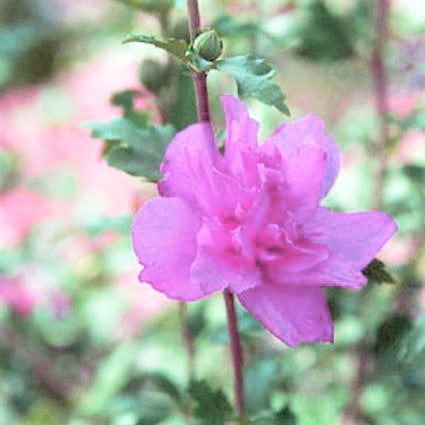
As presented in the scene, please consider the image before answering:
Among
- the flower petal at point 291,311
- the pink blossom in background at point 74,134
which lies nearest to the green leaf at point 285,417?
the flower petal at point 291,311

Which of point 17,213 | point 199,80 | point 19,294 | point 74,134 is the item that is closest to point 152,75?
point 199,80

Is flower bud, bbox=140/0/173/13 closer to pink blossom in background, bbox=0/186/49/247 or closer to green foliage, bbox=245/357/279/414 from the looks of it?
green foliage, bbox=245/357/279/414

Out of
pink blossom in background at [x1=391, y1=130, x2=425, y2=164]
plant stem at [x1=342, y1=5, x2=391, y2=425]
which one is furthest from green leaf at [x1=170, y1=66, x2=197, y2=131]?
pink blossom in background at [x1=391, y1=130, x2=425, y2=164]

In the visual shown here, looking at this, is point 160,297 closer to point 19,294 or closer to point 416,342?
point 19,294

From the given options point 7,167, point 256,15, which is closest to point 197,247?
point 256,15

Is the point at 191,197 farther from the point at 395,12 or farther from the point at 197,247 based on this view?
the point at 395,12

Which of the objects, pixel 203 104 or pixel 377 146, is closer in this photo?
pixel 203 104

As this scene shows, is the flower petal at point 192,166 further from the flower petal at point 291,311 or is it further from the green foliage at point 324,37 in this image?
the green foliage at point 324,37
